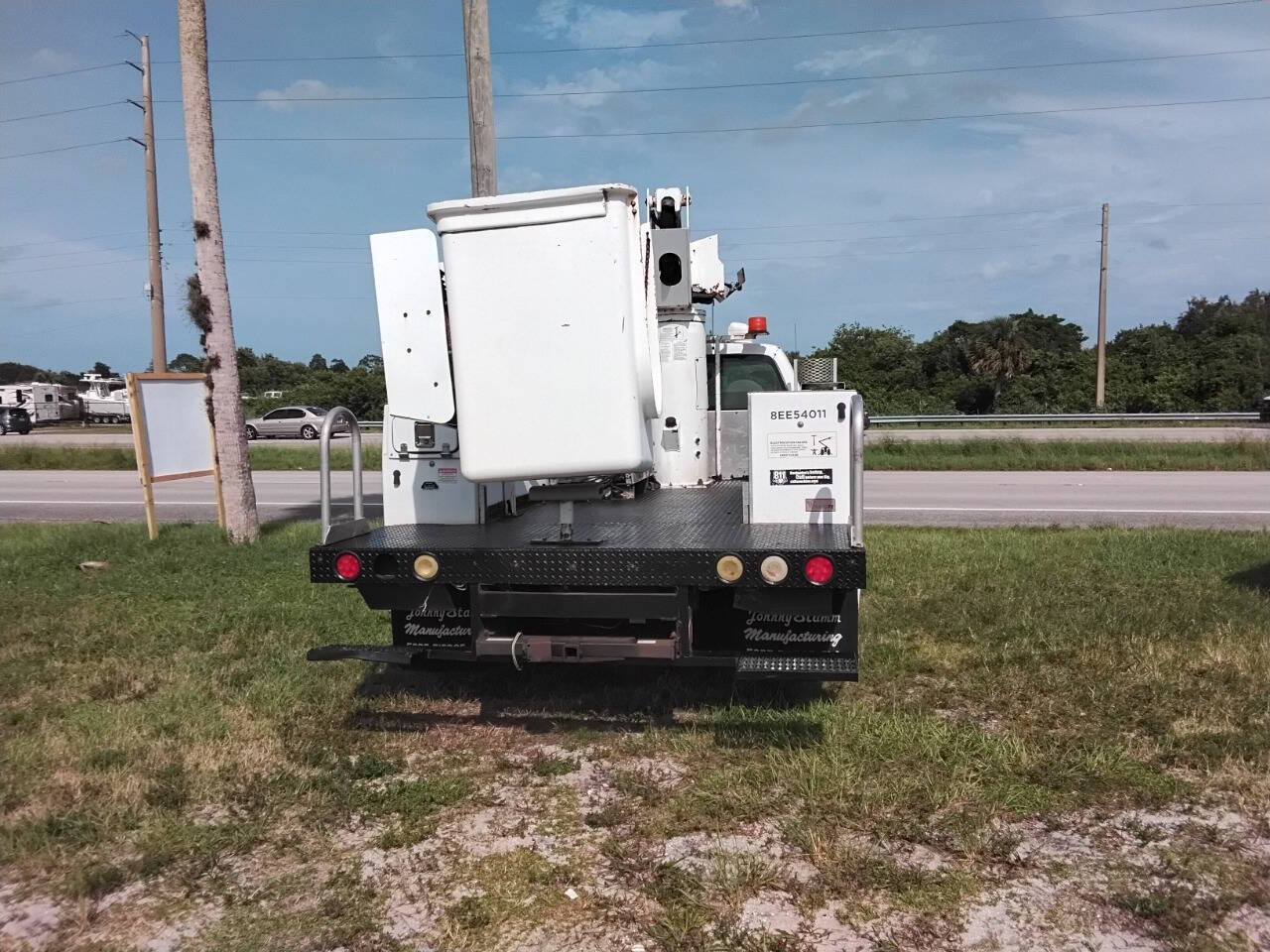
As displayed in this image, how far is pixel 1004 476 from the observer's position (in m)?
18.5

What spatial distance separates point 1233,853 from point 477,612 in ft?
10.5

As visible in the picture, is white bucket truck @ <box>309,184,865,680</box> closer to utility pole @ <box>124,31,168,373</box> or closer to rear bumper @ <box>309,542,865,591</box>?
rear bumper @ <box>309,542,865,591</box>

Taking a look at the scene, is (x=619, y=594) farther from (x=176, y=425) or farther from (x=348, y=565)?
(x=176, y=425)

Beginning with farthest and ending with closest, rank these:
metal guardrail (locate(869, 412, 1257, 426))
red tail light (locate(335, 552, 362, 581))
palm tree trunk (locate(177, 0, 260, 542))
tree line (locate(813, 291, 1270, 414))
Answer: tree line (locate(813, 291, 1270, 414)) → metal guardrail (locate(869, 412, 1257, 426)) → palm tree trunk (locate(177, 0, 260, 542)) → red tail light (locate(335, 552, 362, 581))

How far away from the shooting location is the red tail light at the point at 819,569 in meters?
4.20

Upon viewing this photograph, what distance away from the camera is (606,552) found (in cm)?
439

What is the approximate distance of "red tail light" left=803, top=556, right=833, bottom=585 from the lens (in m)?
4.20

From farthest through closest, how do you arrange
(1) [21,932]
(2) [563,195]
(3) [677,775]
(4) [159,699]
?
1. (4) [159,699]
2. (3) [677,775]
3. (2) [563,195]
4. (1) [21,932]

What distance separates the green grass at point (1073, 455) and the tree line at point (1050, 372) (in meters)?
12.1

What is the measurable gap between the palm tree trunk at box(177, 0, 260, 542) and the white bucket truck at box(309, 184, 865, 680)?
594cm

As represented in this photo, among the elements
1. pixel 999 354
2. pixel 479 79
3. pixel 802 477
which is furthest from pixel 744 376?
pixel 999 354

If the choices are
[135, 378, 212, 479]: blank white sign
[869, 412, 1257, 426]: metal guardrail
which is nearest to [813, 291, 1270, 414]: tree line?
[869, 412, 1257, 426]: metal guardrail

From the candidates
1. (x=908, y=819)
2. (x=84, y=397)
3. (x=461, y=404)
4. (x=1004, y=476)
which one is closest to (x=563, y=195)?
(x=461, y=404)

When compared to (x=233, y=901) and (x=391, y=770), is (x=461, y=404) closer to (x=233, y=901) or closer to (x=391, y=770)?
(x=391, y=770)
